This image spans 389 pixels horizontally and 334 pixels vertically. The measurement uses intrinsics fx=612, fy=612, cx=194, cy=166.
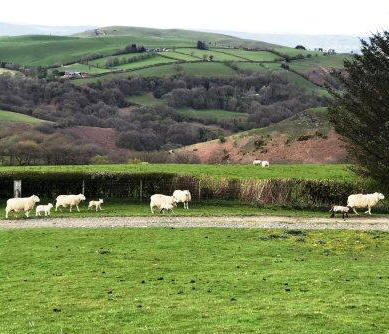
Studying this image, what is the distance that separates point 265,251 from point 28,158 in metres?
43.5

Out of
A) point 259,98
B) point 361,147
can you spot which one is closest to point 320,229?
point 361,147

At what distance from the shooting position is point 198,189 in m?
48.1

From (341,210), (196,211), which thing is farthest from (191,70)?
(341,210)

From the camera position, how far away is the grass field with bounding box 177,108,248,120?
142 meters

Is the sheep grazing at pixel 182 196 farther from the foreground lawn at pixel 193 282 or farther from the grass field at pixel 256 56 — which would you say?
the grass field at pixel 256 56

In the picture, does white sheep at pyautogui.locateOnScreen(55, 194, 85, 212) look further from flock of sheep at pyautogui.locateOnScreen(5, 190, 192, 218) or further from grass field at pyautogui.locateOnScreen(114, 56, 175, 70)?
grass field at pyautogui.locateOnScreen(114, 56, 175, 70)

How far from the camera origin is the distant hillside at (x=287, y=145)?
3056 inches

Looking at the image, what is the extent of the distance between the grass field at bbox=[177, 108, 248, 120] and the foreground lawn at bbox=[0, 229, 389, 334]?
109951 millimetres

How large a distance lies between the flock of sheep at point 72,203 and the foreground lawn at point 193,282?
688cm

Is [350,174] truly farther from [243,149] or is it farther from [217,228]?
[243,149]

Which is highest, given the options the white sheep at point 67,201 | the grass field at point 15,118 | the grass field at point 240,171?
the grass field at point 15,118

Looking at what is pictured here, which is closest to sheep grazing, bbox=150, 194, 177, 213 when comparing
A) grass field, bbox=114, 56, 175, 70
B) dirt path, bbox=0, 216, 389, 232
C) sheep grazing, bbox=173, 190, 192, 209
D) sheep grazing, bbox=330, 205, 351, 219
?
sheep grazing, bbox=173, 190, 192, 209

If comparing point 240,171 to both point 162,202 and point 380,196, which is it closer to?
point 162,202

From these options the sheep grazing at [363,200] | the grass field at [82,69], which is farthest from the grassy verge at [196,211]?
the grass field at [82,69]
